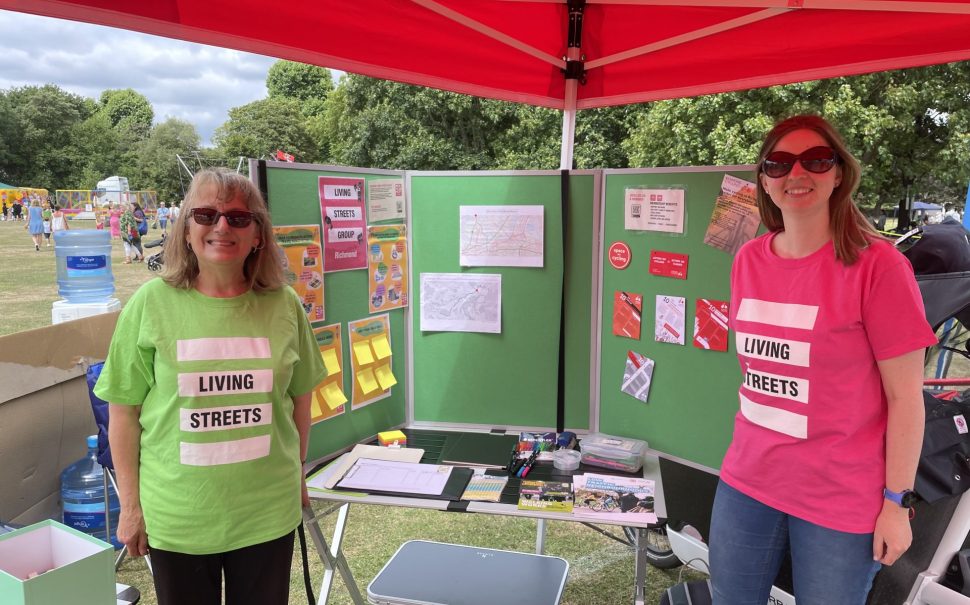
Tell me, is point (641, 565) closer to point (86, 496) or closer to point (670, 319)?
point (670, 319)

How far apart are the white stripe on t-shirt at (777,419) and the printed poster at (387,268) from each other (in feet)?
4.20

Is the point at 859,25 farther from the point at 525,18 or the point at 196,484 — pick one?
the point at 196,484

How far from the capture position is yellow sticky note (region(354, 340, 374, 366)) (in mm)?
2133

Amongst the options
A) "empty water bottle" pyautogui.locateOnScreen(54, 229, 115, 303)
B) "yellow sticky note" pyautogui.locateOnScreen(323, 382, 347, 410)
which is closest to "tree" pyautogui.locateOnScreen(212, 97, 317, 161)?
"empty water bottle" pyautogui.locateOnScreen(54, 229, 115, 303)

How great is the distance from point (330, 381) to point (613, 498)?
0.98m

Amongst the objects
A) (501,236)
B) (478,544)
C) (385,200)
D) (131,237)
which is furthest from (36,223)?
(501,236)

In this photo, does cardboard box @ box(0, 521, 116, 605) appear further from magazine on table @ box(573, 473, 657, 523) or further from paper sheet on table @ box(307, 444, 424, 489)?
magazine on table @ box(573, 473, 657, 523)

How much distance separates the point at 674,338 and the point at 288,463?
4.30ft

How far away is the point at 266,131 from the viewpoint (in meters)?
29.9

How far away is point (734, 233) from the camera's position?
76.0 inches

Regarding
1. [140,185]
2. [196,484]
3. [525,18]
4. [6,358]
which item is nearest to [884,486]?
[196,484]

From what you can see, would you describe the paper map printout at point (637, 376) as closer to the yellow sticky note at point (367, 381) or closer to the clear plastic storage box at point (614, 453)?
the clear plastic storage box at point (614, 453)

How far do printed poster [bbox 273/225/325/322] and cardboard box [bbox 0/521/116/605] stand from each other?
0.82m

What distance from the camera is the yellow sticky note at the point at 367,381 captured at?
2.16 meters
